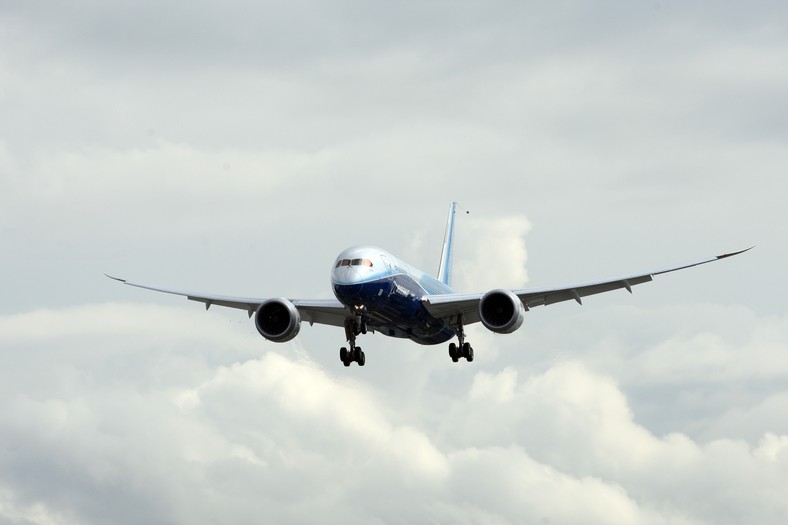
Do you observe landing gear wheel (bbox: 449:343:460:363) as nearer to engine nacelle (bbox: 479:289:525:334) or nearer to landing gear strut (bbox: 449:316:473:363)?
landing gear strut (bbox: 449:316:473:363)

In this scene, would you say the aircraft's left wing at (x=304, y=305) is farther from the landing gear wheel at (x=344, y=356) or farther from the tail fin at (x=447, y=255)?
the tail fin at (x=447, y=255)

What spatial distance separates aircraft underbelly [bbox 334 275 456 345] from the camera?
170 ft

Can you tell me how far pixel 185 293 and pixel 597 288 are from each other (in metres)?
19.9

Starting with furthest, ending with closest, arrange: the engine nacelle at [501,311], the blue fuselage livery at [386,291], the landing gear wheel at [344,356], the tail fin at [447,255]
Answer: the tail fin at [447,255]
the landing gear wheel at [344,356]
the engine nacelle at [501,311]
the blue fuselage livery at [386,291]

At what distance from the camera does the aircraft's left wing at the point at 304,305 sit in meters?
57.8

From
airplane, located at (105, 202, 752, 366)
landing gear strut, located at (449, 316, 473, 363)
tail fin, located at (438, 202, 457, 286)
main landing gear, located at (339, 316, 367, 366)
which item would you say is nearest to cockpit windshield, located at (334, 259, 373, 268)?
airplane, located at (105, 202, 752, 366)

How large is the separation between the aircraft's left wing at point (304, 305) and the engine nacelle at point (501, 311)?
642cm

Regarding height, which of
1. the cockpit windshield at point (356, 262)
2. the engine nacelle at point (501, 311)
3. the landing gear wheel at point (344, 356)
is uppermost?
the engine nacelle at point (501, 311)

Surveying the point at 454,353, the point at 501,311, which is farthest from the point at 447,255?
the point at 501,311

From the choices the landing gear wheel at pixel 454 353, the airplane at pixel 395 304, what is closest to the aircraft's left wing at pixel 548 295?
the airplane at pixel 395 304

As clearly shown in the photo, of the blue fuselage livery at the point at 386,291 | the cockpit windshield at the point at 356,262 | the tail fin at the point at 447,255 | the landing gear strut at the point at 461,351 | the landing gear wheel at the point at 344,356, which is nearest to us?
the blue fuselage livery at the point at 386,291

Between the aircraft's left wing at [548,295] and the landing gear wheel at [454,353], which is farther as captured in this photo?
the landing gear wheel at [454,353]

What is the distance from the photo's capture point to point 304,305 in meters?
57.9

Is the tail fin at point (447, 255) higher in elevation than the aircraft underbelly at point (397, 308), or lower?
higher
